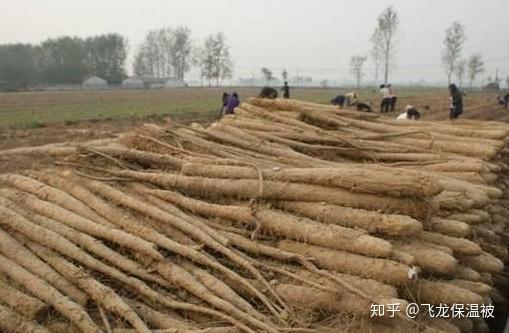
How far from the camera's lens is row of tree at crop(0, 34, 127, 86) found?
76.9 metres

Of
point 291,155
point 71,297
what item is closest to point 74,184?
point 71,297

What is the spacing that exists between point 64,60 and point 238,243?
8986cm

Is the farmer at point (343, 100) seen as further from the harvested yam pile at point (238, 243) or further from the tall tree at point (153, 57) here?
the tall tree at point (153, 57)

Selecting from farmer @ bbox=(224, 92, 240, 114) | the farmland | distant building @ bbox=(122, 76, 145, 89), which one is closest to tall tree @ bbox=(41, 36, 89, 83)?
distant building @ bbox=(122, 76, 145, 89)

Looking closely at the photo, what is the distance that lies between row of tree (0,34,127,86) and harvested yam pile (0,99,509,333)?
74.7 metres

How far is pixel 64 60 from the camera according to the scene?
8625 cm

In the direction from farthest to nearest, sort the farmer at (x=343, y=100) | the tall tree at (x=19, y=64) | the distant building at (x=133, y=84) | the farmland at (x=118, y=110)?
1. the distant building at (x=133, y=84)
2. the tall tree at (x=19, y=64)
3. the farmland at (x=118, y=110)
4. the farmer at (x=343, y=100)

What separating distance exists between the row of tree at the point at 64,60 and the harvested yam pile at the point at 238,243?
74.7m

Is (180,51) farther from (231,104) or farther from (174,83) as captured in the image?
(231,104)

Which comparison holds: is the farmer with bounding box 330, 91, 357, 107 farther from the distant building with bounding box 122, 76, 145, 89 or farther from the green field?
the distant building with bounding box 122, 76, 145, 89

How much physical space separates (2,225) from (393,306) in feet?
10.8

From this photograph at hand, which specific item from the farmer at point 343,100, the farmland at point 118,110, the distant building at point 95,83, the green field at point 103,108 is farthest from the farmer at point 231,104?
the distant building at point 95,83

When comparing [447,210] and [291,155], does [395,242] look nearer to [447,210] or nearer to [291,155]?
[447,210]

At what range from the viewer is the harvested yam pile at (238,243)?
347 cm
